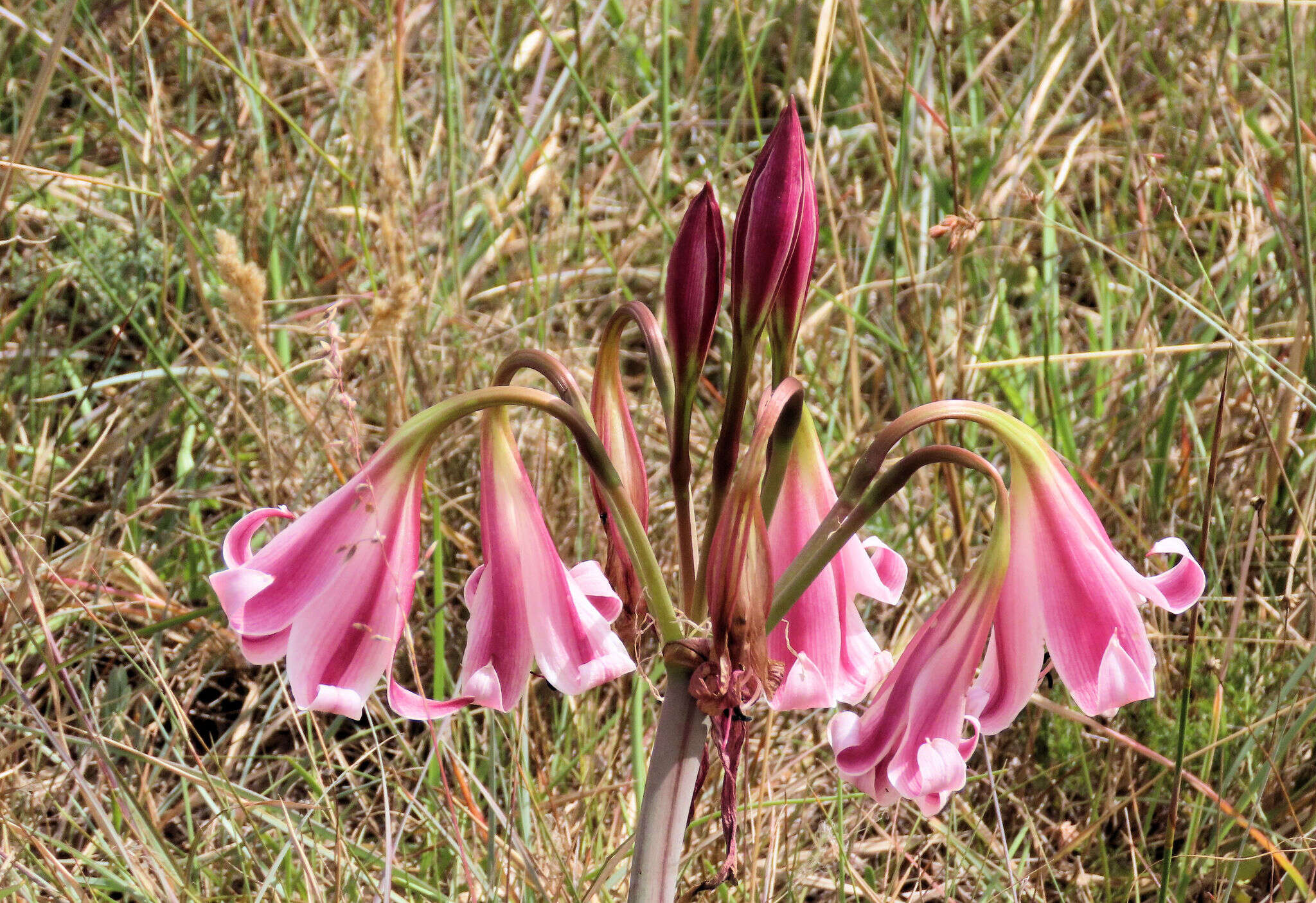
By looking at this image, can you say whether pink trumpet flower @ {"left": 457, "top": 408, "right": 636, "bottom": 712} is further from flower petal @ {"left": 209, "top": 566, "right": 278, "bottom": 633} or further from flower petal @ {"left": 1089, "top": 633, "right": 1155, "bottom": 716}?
flower petal @ {"left": 1089, "top": 633, "right": 1155, "bottom": 716}

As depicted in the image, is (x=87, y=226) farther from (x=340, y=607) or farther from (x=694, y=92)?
(x=340, y=607)

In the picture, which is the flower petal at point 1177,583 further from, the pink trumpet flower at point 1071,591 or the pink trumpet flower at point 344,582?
the pink trumpet flower at point 344,582

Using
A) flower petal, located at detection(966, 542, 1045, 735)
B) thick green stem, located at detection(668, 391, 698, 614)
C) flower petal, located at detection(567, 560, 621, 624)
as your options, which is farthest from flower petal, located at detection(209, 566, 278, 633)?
flower petal, located at detection(966, 542, 1045, 735)

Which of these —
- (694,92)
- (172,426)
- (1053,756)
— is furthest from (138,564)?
(694,92)

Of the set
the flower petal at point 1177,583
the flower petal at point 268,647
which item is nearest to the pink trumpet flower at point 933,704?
the flower petal at point 1177,583

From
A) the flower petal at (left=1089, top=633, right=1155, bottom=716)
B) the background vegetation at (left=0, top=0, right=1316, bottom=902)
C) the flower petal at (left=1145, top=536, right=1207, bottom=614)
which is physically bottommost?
the background vegetation at (left=0, top=0, right=1316, bottom=902)

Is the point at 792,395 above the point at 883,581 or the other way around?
above
